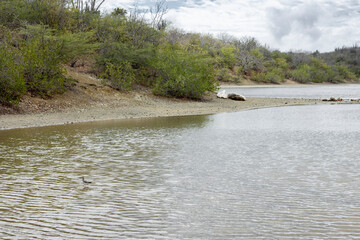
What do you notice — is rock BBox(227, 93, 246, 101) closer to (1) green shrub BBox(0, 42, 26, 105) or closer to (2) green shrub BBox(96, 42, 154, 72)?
(2) green shrub BBox(96, 42, 154, 72)

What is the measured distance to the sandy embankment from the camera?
18081 millimetres

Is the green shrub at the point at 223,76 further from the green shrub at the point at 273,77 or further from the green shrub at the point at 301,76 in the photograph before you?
the green shrub at the point at 301,76

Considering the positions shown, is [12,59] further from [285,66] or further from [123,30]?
[285,66]

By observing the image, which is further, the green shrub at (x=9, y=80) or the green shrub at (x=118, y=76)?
the green shrub at (x=118, y=76)

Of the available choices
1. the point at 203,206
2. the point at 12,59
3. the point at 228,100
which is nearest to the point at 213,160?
the point at 203,206

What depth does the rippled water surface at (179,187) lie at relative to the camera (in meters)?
4.84

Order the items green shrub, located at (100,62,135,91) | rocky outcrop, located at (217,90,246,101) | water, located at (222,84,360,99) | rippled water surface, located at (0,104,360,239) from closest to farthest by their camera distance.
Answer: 1. rippled water surface, located at (0,104,360,239)
2. green shrub, located at (100,62,135,91)
3. rocky outcrop, located at (217,90,246,101)
4. water, located at (222,84,360,99)

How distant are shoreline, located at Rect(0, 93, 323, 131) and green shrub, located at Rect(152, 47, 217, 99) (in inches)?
36.1

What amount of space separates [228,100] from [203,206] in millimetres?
27267

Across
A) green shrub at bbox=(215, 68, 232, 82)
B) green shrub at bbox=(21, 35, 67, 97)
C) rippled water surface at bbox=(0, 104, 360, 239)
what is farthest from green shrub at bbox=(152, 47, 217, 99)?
green shrub at bbox=(215, 68, 232, 82)

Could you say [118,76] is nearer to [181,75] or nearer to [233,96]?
[181,75]

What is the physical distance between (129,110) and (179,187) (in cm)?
1656

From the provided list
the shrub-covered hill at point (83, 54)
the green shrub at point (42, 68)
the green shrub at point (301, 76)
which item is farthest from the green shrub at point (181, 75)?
the green shrub at point (301, 76)

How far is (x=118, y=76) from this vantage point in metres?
27.2
